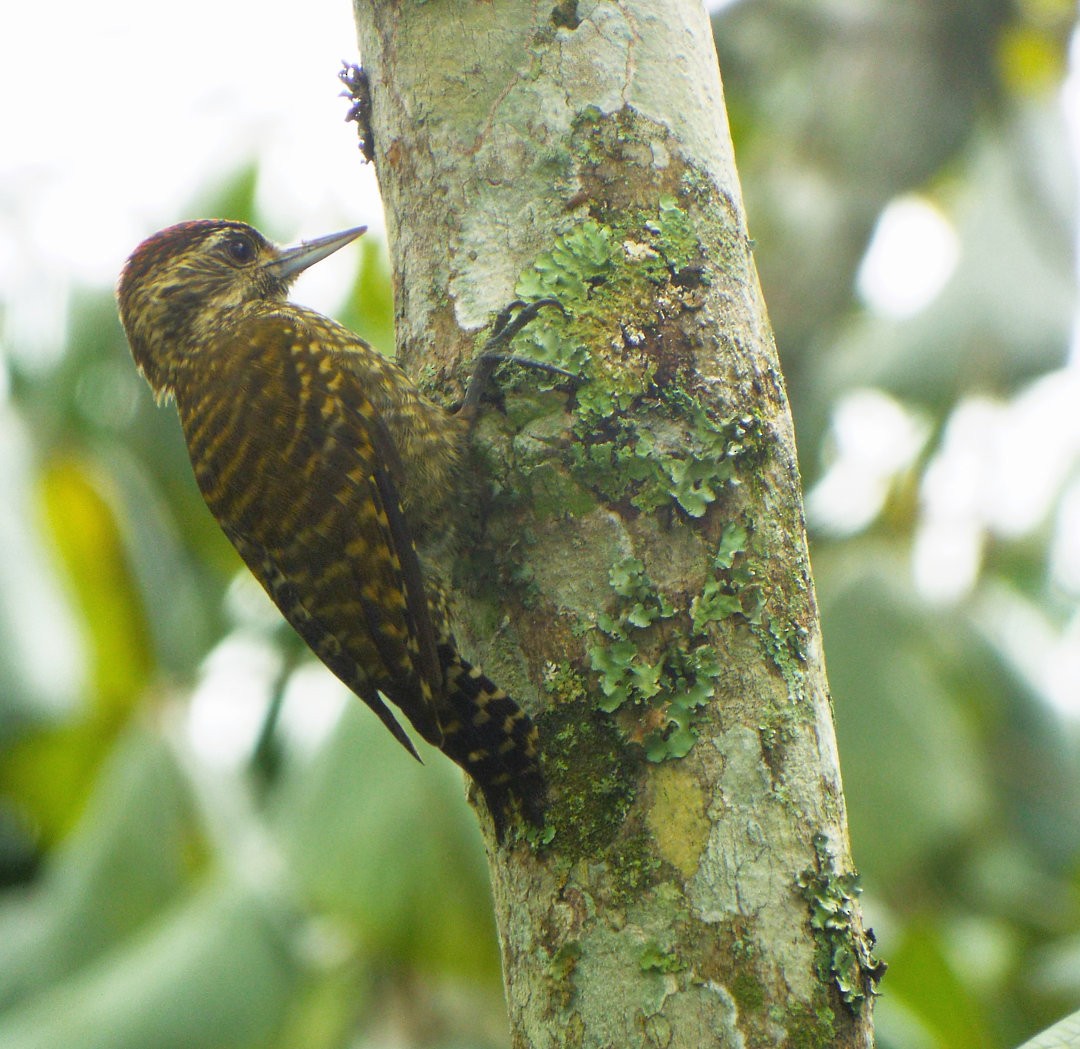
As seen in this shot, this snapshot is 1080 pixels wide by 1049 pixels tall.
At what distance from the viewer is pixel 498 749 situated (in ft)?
5.85

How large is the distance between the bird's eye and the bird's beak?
5 cm

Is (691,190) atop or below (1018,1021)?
atop

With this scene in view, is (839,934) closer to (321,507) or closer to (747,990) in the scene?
(747,990)

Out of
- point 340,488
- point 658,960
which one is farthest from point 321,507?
point 658,960

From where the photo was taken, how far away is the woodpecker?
222 centimetres

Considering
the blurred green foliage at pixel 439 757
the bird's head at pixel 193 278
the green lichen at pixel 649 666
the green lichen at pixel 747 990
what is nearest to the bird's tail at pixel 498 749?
the green lichen at pixel 649 666

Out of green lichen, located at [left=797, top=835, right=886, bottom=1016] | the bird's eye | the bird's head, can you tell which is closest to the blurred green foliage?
the bird's head

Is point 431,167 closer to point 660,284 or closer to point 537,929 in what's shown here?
point 660,284

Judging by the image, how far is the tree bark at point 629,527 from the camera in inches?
61.4

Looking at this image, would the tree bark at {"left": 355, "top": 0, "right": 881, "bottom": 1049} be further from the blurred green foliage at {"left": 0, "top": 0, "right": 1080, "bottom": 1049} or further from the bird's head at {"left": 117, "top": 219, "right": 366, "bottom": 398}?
the blurred green foliage at {"left": 0, "top": 0, "right": 1080, "bottom": 1049}

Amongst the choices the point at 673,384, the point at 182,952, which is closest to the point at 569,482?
the point at 673,384

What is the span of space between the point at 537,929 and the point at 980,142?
17.1 feet

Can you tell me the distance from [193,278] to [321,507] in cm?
84

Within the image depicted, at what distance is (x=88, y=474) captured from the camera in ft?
14.8
